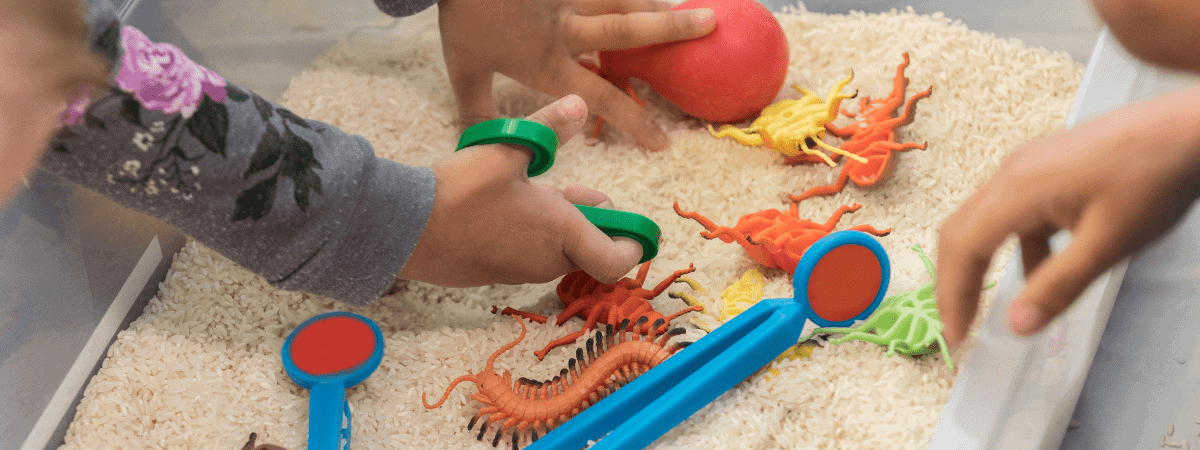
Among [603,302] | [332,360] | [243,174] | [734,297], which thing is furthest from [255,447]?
[734,297]

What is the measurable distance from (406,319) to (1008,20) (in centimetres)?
87

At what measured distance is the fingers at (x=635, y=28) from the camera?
2.78 ft

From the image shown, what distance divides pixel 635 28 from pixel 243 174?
20.2 inches

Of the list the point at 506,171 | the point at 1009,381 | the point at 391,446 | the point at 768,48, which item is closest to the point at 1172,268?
the point at 1009,381

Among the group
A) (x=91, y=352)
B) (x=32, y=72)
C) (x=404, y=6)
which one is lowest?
(x=91, y=352)

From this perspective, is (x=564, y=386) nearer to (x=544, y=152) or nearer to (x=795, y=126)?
(x=544, y=152)

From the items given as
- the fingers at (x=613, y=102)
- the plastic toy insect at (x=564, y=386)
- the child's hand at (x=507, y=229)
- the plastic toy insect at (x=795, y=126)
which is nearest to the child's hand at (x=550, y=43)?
the fingers at (x=613, y=102)

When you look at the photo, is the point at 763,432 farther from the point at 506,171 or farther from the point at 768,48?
the point at 768,48

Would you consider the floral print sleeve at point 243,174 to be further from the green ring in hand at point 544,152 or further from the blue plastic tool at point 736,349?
the blue plastic tool at point 736,349

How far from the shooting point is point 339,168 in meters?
0.55

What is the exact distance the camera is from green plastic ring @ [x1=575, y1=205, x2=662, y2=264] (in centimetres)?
70

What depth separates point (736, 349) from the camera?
0.60 metres

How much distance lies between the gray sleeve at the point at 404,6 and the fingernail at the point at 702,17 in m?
0.31

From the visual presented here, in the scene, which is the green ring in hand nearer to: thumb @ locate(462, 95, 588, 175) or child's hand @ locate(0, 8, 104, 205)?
thumb @ locate(462, 95, 588, 175)
